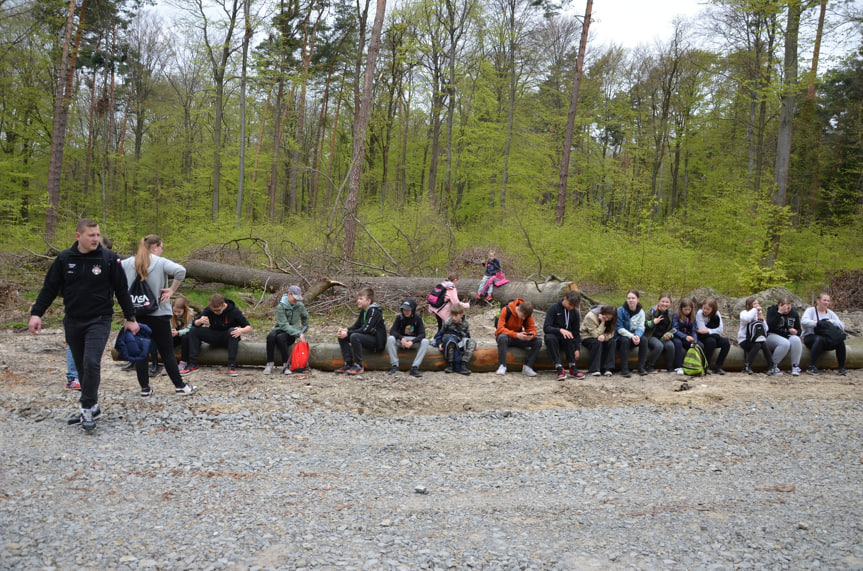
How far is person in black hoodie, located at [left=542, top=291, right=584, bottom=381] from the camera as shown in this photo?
8125 millimetres

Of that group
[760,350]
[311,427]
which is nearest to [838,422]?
[760,350]

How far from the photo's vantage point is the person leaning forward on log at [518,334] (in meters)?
8.20

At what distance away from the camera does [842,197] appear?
74.9 ft

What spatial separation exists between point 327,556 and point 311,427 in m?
2.57

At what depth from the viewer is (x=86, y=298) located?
5.00 m

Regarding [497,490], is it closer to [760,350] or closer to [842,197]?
[760,350]

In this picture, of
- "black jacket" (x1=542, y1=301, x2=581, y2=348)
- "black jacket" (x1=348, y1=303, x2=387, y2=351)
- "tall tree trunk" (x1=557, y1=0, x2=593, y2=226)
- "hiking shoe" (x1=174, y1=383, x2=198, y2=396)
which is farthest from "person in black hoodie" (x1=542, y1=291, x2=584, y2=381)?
"tall tree trunk" (x1=557, y1=0, x2=593, y2=226)

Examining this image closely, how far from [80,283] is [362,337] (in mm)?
3729

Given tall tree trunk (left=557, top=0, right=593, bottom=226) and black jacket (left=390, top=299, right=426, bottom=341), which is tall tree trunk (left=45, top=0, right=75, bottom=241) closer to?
black jacket (left=390, top=299, right=426, bottom=341)

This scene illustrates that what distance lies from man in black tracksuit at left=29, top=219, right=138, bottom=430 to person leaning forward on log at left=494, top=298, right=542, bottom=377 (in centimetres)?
520

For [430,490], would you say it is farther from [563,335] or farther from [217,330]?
[217,330]

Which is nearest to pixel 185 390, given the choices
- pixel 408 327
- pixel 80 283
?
pixel 80 283

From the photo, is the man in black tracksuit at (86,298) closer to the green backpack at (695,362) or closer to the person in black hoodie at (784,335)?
the green backpack at (695,362)

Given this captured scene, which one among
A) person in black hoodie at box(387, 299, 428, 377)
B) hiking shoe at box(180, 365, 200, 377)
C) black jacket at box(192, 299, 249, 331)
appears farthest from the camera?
person in black hoodie at box(387, 299, 428, 377)
